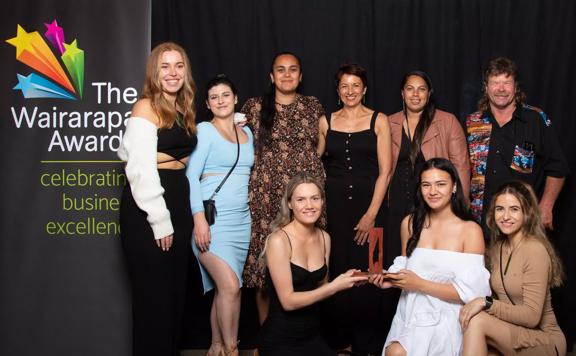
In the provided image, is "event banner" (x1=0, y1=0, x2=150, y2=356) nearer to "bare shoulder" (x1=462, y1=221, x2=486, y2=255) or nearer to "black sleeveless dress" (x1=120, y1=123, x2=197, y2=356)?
"black sleeveless dress" (x1=120, y1=123, x2=197, y2=356)

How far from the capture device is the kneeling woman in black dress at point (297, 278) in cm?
266

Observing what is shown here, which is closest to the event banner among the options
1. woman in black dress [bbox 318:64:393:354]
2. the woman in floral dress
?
the woman in floral dress

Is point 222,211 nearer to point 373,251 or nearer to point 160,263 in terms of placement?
point 160,263

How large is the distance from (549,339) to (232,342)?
1.52 metres

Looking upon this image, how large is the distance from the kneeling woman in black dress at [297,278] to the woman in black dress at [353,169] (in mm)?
759

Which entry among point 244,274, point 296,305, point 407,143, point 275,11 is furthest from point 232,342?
point 275,11

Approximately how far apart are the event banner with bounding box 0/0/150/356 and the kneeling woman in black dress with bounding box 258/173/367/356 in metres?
1.40

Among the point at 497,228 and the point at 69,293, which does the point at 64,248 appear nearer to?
the point at 69,293

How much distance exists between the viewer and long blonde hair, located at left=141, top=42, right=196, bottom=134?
2902 mm

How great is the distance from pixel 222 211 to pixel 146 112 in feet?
2.50

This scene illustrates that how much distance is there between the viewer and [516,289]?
2.79 meters

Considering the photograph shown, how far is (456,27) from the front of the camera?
4039 mm

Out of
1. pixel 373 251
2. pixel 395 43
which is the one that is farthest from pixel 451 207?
pixel 395 43

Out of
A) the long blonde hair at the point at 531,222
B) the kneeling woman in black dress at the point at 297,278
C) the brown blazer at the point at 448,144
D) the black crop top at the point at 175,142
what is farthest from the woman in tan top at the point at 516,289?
the black crop top at the point at 175,142
